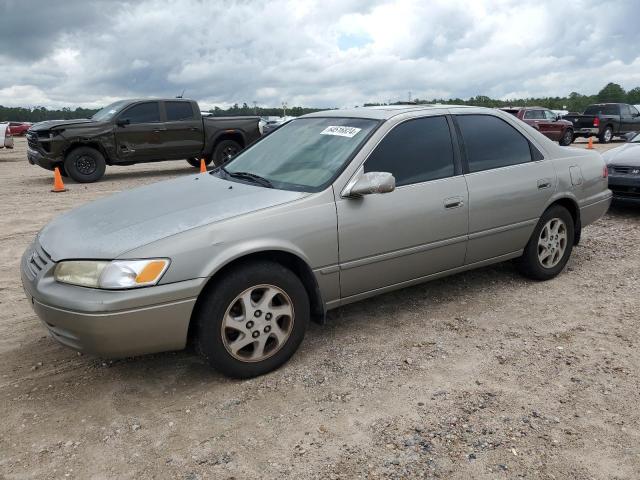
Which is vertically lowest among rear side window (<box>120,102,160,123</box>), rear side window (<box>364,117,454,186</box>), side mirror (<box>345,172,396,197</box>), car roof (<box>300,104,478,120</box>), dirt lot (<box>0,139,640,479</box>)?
dirt lot (<box>0,139,640,479</box>)

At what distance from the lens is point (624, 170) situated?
756 cm

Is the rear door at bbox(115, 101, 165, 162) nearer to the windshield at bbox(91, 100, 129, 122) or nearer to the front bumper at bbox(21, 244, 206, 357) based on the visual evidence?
the windshield at bbox(91, 100, 129, 122)

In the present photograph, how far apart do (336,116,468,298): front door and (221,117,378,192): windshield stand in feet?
0.62

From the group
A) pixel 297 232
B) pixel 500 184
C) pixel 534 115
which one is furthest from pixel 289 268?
pixel 534 115

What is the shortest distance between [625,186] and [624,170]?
228 millimetres

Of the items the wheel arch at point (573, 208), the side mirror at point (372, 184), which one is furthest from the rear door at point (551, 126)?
the side mirror at point (372, 184)

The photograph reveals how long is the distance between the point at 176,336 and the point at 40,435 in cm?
80

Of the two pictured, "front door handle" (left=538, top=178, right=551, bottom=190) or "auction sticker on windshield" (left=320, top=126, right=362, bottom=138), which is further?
"front door handle" (left=538, top=178, right=551, bottom=190)

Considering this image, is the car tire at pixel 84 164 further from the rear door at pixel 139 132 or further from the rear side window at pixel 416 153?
the rear side window at pixel 416 153

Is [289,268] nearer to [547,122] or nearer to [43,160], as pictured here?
[43,160]

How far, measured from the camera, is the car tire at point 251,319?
9.98 feet

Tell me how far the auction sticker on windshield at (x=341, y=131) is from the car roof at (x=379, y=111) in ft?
0.61

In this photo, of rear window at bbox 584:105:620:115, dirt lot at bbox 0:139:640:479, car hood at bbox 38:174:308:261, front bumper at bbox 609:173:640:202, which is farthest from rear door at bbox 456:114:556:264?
rear window at bbox 584:105:620:115

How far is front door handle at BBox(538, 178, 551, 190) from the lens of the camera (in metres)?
4.56
